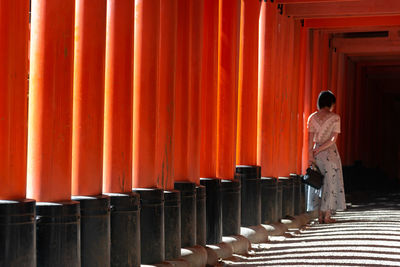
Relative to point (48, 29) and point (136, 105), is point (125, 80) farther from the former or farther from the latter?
point (48, 29)

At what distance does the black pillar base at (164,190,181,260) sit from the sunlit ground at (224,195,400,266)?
1317mm

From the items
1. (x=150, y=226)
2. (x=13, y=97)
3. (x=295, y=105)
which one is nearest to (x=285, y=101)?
(x=295, y=105)

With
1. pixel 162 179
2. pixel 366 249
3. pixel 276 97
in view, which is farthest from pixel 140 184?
pixel 276 97

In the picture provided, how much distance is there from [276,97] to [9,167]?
9028 millimetres

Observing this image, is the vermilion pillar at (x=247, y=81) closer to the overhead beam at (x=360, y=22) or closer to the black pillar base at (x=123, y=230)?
the black pillar base at (x=123, y=230)

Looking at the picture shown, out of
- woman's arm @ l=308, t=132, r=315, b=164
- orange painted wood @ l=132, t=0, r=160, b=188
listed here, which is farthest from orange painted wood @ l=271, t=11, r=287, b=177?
orange painted wood @ l=132, t=0, r=160, b=188

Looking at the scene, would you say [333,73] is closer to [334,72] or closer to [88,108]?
[334,72]

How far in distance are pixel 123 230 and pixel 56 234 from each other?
120 centimetres

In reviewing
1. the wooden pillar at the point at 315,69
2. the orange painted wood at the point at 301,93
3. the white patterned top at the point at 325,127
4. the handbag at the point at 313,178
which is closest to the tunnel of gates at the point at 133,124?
the handbag at the point at 313,178

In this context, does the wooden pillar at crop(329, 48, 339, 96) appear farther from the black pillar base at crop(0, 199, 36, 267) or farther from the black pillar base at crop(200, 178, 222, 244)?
the black pillar base at crop(0, 199, 36, 267)

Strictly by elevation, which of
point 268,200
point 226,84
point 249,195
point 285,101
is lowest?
point 268,200

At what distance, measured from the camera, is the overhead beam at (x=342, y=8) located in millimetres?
15008

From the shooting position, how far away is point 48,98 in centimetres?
578

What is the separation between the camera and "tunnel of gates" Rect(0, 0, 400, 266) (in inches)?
211
